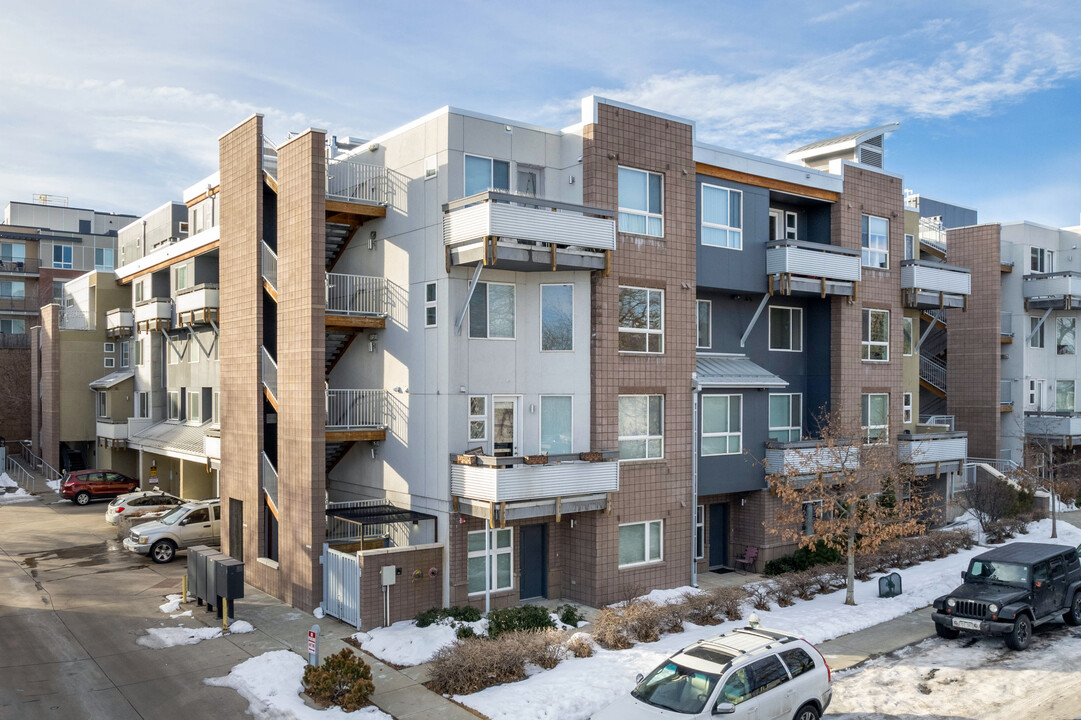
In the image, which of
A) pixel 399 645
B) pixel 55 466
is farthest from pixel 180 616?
pixel 55 466

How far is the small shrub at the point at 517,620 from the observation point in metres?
17.9

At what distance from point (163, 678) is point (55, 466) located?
33877 millimetres

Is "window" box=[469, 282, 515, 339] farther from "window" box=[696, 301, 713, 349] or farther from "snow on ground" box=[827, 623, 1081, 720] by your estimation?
"snow on ground" box=[827, 623, 1081, 720]

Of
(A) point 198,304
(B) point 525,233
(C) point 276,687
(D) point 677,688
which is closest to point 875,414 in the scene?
(B) point 525,233

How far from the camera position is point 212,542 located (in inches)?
1055

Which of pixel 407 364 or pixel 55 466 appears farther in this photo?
pixel 55 466

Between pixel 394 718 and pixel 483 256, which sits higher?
pixel 483 256

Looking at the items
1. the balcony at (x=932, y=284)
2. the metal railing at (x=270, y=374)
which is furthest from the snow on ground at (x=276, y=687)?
the balcony at (x=932, y=284)

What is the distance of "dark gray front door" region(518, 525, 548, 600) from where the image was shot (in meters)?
21.3

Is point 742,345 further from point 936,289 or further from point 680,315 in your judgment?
point 936,289

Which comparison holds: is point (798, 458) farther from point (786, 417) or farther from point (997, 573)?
point (997, 573)

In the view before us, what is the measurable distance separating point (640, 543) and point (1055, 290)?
27.8 m

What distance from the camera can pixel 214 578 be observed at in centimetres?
1909

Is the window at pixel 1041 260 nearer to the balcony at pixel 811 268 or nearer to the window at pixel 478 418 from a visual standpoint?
the balcony at pixel 811 268
